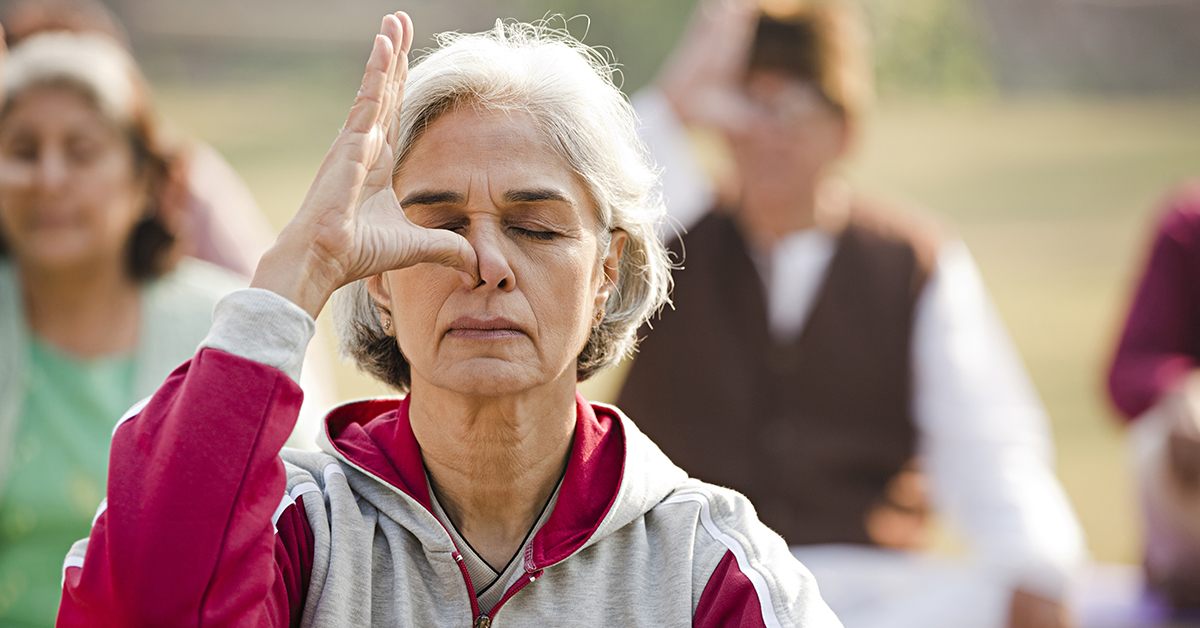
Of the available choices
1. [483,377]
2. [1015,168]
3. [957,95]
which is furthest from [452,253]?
[957,95]

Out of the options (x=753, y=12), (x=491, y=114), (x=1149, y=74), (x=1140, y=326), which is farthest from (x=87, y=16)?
(x=1149, y=74)

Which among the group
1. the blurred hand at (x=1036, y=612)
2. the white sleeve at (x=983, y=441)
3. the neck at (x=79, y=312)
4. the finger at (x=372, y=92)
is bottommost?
the blurred hand at (x=1036, y=612)

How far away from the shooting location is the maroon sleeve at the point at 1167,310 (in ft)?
12.8

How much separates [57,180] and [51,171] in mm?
26

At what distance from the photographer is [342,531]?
1.60m

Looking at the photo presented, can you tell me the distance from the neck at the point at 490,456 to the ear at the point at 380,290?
137 mm

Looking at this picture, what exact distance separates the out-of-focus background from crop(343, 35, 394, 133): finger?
11.9 meters

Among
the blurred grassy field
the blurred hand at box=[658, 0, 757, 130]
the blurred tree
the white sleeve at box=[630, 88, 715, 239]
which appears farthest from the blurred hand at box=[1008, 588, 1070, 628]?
the blurred tree

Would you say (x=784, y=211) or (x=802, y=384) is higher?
(x=784, y=211)

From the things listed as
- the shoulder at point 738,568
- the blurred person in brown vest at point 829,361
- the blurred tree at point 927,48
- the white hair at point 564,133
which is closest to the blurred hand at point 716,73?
the blurred person in brown vest at point 829,361

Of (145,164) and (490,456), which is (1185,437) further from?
(145,164)

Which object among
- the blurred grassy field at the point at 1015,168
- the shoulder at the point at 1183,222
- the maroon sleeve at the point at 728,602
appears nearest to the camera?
the maroon sleeve at the point at 728,602

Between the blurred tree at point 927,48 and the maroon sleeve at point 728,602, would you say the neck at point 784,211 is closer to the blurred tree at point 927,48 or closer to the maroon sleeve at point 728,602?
the maroon sleeve at point 728,602

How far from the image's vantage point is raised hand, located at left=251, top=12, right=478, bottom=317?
4.89 feet
